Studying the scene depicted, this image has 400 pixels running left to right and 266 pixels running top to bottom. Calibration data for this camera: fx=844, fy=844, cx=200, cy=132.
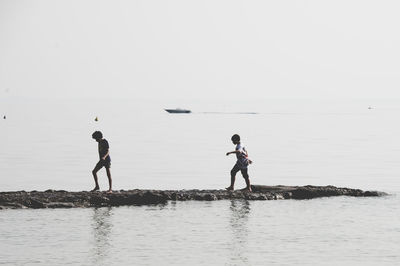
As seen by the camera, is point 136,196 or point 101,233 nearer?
point 101,233

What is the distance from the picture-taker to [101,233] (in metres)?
21.0

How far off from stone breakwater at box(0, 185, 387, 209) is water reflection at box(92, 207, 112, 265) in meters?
0.80

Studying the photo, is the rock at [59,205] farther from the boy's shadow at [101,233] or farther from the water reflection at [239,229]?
the water reflection at [239,229]

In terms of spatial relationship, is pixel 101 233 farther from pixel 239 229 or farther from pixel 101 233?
pixel 239 229

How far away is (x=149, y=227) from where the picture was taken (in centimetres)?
2209

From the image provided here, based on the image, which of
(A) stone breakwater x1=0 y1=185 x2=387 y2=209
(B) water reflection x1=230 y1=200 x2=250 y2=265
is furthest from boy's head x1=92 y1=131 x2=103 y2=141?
(B) water reflection x1=230 y1=200 x2=250 y2=265

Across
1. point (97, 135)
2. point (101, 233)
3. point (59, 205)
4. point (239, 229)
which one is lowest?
point (101, 233)

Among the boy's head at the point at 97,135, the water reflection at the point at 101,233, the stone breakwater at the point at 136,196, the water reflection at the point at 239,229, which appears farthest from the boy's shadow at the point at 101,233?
the water reflection at the point at 239,229

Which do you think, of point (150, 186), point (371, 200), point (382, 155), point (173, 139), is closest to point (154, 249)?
point (371, 200)

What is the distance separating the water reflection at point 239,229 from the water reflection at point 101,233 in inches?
112

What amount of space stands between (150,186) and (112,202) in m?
14.8

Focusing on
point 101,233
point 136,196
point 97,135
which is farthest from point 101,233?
point 136,196

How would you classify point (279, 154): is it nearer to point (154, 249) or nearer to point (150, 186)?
point (150, 186)

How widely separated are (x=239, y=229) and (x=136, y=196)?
18.1 feet
